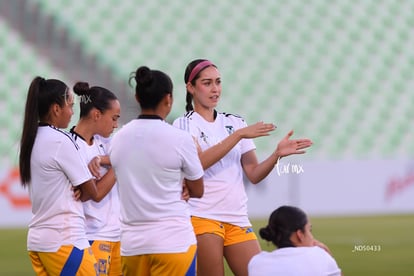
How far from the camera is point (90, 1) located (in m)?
20.3

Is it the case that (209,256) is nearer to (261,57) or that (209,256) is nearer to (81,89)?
(81,89)

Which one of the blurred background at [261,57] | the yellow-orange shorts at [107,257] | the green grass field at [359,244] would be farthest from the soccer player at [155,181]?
the blurred background at [261,57]

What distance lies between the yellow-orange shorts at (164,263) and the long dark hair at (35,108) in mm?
754

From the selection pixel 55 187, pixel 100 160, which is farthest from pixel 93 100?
pixel 55 187

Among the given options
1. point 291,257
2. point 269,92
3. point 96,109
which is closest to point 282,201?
point 269,92

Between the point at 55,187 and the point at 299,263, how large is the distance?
4.63 ft

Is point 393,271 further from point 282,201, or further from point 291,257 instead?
point 282,201

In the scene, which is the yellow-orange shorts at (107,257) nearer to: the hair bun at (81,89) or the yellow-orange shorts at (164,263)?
the yellow-orange shorts at (164,263)

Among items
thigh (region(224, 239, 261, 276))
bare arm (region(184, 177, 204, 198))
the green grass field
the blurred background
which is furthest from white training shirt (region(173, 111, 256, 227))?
the blurred background

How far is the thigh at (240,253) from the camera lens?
17.7 ft

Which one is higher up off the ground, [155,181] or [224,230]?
[155,181]

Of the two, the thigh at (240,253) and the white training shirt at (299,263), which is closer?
the white training shirt at (299,263)

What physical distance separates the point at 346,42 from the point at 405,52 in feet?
5.15

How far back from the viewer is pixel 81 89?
5.16 meters
